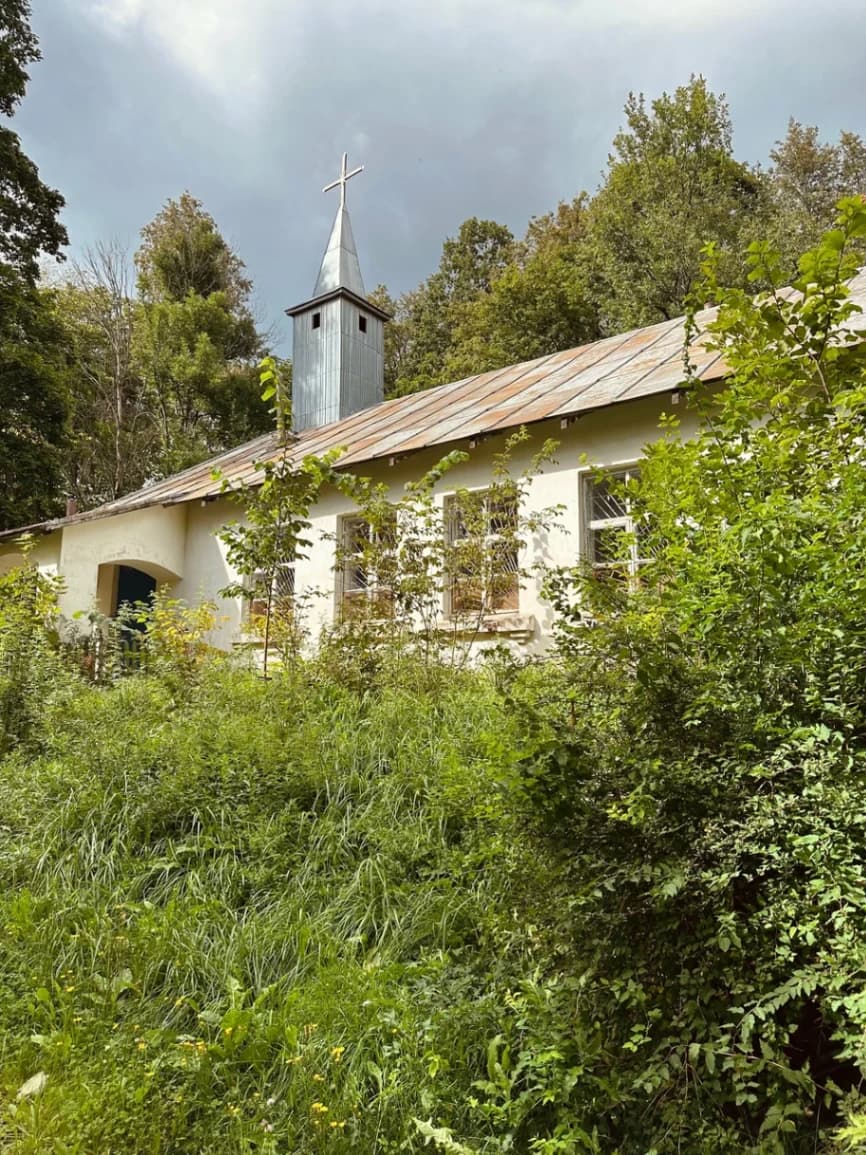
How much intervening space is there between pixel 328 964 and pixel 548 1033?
108 centimetres

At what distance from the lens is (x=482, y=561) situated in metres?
9.02

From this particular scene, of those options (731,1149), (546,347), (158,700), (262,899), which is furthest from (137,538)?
(546,347)

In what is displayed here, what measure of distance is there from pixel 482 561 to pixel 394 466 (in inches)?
118

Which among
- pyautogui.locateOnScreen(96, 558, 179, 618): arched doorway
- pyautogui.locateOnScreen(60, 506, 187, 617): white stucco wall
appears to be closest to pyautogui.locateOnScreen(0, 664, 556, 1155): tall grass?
pyautogui.locateOnScreen(60, 506, 187, 617): white stucco wall

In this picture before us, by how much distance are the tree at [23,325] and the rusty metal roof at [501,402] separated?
3.70 metres

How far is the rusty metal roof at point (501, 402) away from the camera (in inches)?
364

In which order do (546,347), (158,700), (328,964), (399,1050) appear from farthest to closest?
(546,347)
(158,700)
(328,964)
(399,1050)

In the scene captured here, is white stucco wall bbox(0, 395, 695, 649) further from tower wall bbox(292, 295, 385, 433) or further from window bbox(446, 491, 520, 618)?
tower wall bbox(292, 295, 385, 433)

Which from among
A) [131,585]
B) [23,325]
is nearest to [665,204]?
[23,325]

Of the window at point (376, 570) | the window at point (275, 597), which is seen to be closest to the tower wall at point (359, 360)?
the window at point (376, 570)

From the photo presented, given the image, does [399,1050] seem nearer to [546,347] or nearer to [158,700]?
[158,700]

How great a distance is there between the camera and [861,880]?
7.25 feet

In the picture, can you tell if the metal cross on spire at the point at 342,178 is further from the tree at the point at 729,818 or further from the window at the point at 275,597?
the tree at the point at 729,818

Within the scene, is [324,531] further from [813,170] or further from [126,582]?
[813,170]
